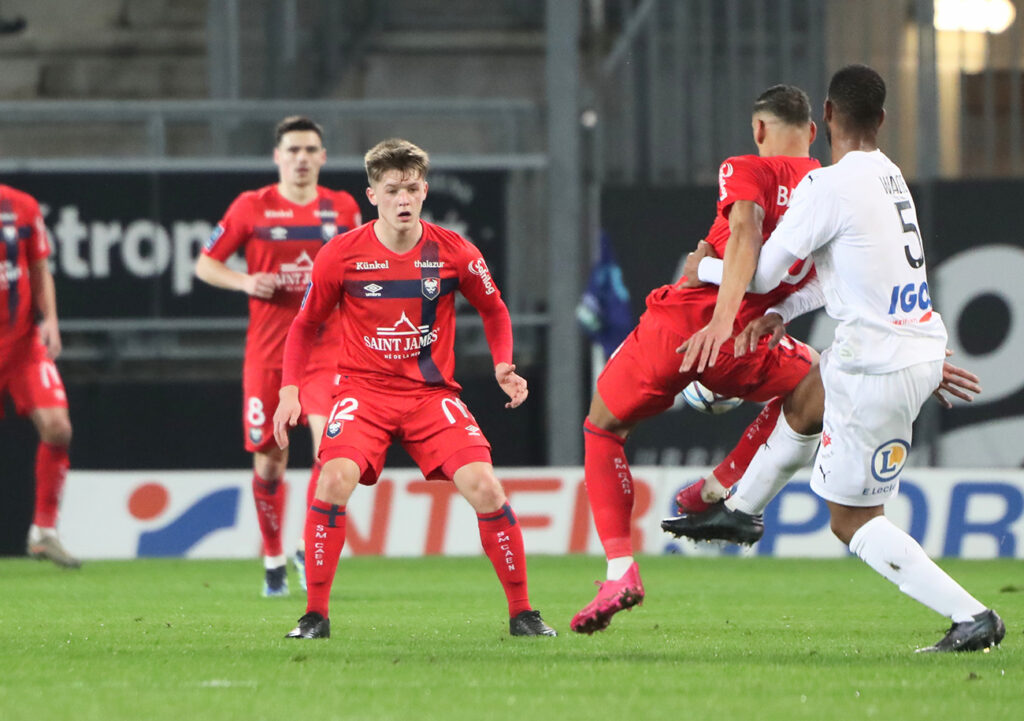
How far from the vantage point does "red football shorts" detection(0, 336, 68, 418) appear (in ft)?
33.0

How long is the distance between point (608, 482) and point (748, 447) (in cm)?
61

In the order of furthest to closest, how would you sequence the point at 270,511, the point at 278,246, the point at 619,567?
the point at 278,246, the point at 270,511, the point at 619,567

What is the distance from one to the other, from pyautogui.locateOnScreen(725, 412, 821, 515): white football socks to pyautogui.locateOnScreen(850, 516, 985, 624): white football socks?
2.16 ft

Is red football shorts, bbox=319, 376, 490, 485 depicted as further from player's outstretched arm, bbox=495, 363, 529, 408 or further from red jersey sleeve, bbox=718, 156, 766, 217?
red jersey sleeve, bbox=718, 156, 766, 217

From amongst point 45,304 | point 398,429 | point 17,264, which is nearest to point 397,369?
point 398,429

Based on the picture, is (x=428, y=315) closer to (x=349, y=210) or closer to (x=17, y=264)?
(x=349, y=210)

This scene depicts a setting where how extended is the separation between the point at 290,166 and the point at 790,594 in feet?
10.7

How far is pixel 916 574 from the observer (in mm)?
5664

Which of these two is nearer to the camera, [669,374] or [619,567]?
[619,567]

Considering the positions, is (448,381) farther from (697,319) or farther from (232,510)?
(232,510)

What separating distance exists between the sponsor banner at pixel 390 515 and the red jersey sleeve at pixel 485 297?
4.52 meters

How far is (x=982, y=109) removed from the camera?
39.8 feet

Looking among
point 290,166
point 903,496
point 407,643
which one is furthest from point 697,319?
point 903,496

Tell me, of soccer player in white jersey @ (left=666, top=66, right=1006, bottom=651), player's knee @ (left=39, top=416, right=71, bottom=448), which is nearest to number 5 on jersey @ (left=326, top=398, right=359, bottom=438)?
soccer player in white jersey @ (left=666, top=66, right=1006, bottom=651)
